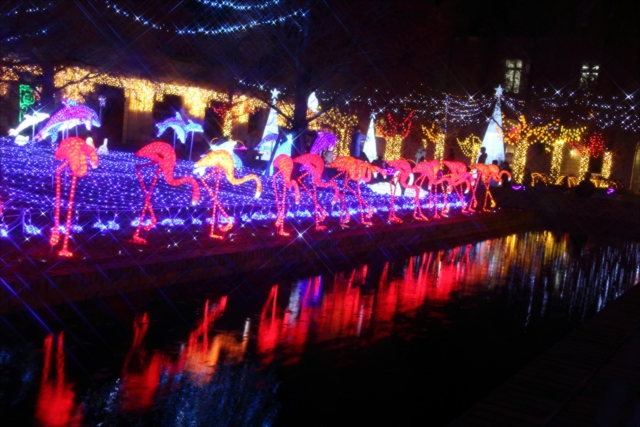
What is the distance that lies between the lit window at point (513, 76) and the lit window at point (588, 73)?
11.4 ft

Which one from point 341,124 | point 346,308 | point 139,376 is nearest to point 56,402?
point 139,376

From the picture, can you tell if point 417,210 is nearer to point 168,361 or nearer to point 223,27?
point 223,27

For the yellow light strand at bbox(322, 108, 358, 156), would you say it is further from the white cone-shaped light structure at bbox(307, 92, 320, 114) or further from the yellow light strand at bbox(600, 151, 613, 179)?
the yellow light strand at bbox(600, 151, 613, 179)

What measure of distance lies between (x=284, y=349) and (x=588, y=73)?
3606 centimetres

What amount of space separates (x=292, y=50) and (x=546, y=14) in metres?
26.5

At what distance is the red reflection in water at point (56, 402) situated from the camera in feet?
17.2

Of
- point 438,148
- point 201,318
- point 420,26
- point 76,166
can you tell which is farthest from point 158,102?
point 201,318

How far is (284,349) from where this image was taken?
7.63m

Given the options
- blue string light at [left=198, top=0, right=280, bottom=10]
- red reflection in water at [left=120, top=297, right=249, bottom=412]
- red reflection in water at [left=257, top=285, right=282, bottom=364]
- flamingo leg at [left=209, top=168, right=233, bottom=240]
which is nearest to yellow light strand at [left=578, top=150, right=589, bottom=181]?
blue string light at [left=198, top=0, right=280, bottom=10]

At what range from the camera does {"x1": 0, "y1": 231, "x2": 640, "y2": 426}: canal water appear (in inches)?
229

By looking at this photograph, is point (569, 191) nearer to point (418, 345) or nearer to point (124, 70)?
point (124, 70)

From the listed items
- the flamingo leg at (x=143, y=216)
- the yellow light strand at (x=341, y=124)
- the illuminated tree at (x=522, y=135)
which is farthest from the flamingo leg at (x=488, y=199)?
the flamingo leg at (x=143, y=216)

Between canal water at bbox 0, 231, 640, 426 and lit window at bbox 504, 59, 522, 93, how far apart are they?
103 feet

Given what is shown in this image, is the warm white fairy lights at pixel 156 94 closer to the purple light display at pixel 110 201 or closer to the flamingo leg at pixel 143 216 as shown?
the purple light display at pixel 110 201
